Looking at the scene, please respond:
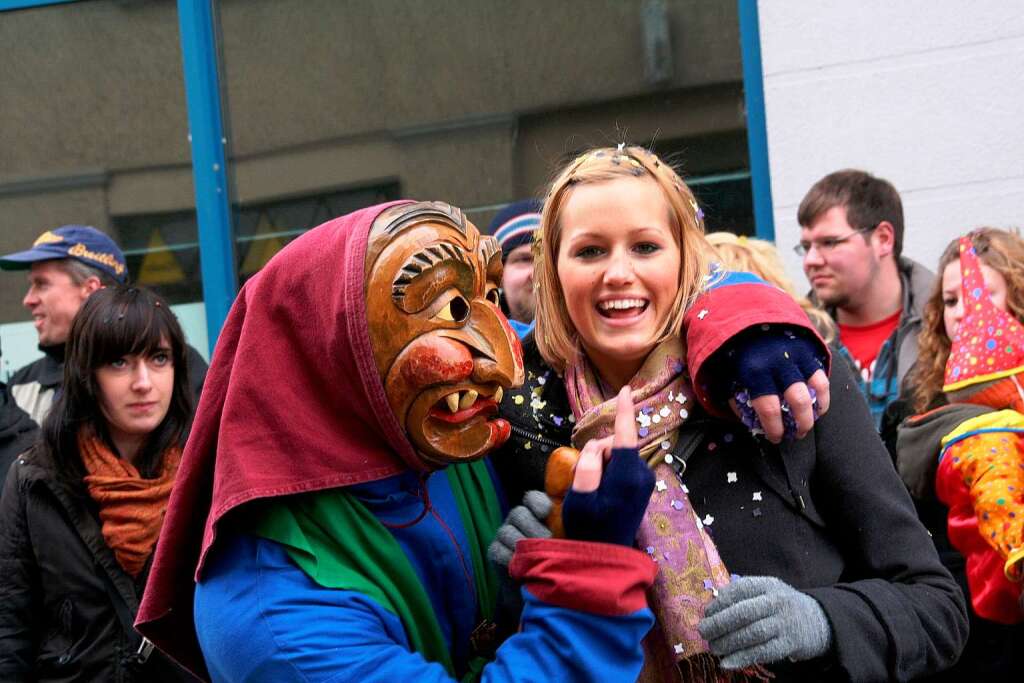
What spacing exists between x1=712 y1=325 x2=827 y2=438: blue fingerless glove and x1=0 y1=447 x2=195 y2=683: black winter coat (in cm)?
193

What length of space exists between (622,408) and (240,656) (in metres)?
0.66

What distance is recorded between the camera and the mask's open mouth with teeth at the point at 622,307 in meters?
1.85

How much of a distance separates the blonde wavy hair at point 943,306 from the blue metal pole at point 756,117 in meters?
1.58

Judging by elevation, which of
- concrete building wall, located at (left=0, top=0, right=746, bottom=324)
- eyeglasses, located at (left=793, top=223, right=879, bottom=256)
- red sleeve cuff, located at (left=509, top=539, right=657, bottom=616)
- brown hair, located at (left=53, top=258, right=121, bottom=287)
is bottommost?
red sleeve cuff, located at (left=509, top=539, right=657, bottom=616)

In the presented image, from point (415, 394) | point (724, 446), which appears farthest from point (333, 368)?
point (724, 446)

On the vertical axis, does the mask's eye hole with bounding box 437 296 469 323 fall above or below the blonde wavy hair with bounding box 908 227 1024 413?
above

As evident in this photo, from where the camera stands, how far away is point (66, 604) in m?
2.97

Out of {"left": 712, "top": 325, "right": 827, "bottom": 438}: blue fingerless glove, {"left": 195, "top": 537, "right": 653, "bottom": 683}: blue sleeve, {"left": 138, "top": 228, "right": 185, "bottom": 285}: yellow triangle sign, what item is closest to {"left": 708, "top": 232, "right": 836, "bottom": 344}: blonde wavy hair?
{"left": 712, "top": 325, "right": 827, "bottom": 438}: blue fingerless glove

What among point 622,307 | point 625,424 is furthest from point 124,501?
point 625,424

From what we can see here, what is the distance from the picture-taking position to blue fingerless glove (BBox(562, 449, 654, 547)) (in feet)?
5.16

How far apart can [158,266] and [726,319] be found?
14.8 ft

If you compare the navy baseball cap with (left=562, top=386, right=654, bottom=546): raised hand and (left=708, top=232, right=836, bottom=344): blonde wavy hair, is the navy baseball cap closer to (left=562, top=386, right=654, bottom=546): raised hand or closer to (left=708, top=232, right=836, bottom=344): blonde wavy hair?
(left=708, top=232, right=836, bottom=344): blonde wavy hair

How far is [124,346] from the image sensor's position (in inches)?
125

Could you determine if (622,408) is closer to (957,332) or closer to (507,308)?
(957,332)
